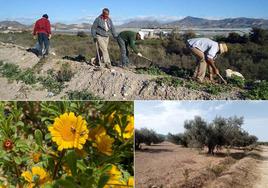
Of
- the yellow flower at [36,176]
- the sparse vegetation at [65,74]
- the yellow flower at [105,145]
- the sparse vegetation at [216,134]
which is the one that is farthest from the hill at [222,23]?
the yellow flower at [36,176]

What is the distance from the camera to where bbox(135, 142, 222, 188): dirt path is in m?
3.68

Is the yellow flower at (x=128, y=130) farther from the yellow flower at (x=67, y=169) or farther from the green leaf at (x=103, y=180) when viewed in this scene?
the green leaf at (x=103, y=180)

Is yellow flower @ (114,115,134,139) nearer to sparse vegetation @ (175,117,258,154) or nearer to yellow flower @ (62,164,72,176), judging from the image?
yellow flower @ (62,164,72,176)

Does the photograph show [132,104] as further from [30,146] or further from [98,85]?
[98,85]

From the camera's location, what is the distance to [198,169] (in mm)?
3678

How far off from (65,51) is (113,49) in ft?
5.12

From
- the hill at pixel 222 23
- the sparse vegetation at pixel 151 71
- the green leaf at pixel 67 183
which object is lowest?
the sparse vegetation at pixel 151 71

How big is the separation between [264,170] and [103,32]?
5178mm

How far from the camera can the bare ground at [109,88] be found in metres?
7.54

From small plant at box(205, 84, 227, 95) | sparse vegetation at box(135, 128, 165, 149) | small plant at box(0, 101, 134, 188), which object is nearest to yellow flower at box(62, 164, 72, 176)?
small plant at box(0, 101, 134, 188)

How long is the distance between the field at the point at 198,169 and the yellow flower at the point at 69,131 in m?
0.88

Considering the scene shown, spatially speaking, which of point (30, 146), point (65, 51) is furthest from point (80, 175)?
point (65, 51)

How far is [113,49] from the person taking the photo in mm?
10172

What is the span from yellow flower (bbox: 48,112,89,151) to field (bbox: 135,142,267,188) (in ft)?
2.88
